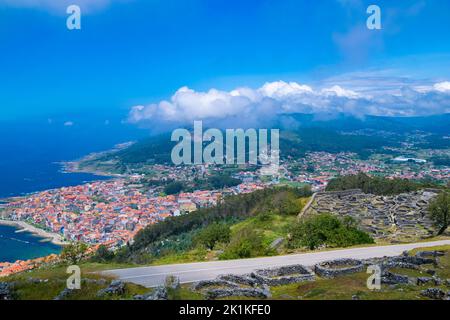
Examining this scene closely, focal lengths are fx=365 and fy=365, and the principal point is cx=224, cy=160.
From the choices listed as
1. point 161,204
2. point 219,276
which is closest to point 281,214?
point 219,276

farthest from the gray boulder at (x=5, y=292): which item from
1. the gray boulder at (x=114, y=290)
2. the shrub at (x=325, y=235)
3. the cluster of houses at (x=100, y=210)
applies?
the cluster of houses at (x=100, y=210)

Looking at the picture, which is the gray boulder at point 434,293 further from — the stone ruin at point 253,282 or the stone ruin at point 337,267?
the stone ruin at point 253,282

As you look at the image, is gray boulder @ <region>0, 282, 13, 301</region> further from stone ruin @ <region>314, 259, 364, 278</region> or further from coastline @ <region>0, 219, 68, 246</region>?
coastline @ <region>0, 219, 68, 246</region>

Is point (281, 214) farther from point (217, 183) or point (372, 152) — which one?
point (372, 152)

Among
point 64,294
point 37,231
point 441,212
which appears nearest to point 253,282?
point 64,294

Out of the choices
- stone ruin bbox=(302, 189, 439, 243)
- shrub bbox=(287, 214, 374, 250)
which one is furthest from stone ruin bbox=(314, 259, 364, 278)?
stone ruin bbox=(302, 189, 439, 243)

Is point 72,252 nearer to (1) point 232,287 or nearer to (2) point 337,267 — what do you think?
(1) point 232,287

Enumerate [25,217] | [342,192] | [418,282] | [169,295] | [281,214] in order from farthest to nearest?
[25,217] → [342,192] → [281,214] → [418,282] → [169,295]
